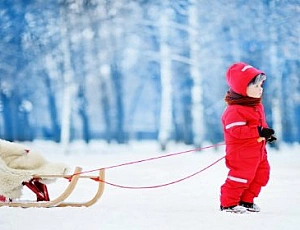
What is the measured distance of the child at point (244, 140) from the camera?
5.68 feet

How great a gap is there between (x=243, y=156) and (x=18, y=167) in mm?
839

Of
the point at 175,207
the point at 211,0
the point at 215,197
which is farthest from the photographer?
the point at 211,0

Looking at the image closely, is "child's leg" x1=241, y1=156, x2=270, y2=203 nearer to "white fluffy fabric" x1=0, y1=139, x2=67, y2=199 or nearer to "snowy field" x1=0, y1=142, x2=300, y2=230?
"snowy field" x1=0, y1=142, x2=300, y2=230

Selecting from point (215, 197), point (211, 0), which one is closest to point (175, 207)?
point (215, 197)

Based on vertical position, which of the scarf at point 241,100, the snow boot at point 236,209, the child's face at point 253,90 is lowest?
the snow boot at point 236,209

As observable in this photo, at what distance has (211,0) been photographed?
13.5 ft

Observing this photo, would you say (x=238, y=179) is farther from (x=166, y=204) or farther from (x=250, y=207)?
(x=166, y=204)

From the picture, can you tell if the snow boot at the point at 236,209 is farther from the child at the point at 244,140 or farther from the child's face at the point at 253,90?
the child's face at the point at 253,90

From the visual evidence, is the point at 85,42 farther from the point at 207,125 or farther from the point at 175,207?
the point at 175,207

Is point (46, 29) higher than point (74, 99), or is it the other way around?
point (46, 29)

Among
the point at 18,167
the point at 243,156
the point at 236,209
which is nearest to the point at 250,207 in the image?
the point at 236,209

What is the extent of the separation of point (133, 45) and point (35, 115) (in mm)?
988

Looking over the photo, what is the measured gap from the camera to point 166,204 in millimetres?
2041


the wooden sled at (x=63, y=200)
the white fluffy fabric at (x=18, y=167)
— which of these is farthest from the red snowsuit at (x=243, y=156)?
the white fluffy fabric at (x=18, y=167)
